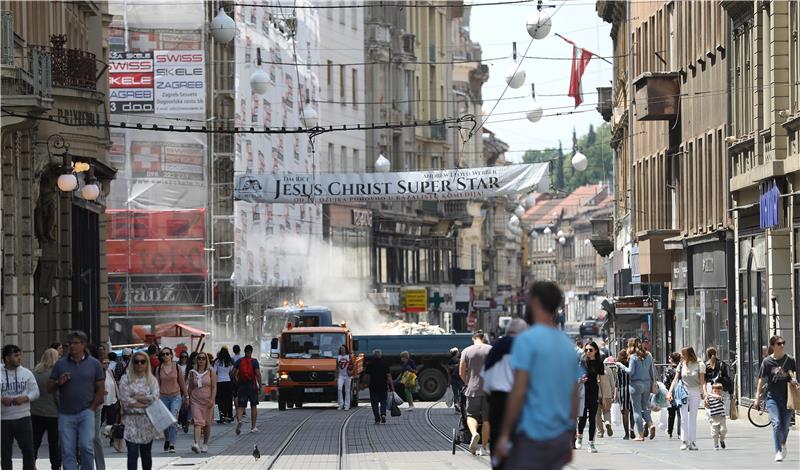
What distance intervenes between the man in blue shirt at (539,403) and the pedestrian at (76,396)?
965 cm

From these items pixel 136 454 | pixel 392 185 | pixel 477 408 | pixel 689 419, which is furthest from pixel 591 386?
pixel 392 185

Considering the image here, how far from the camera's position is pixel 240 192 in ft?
167

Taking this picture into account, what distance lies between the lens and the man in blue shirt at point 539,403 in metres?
9.97

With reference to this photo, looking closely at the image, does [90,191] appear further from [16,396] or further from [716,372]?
[16,396]

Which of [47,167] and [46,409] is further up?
[47,167]

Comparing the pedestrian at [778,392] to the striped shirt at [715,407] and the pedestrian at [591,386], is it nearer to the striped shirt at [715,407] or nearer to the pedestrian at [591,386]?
the striped shirt at [715,407]

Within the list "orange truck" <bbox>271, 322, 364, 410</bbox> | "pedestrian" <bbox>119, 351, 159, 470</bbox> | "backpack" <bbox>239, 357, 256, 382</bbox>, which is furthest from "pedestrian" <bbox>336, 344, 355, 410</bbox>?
"pedestrian" <bbox>119, 351, 159, 470</bbox>

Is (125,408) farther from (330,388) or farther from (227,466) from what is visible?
(330,388)

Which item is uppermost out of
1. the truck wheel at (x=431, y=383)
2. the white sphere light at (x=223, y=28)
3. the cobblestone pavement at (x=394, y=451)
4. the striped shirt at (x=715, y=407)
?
the white sphere light at (x=223, y=28)

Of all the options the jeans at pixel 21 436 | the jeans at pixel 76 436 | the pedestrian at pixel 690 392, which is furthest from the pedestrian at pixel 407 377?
the jeans at pixel 76 436

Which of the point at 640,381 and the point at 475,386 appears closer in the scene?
the point at 475,386

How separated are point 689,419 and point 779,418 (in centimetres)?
373

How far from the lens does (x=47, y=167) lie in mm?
36031

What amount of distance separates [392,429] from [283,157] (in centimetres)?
3793
